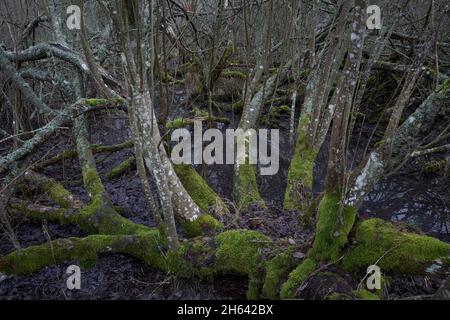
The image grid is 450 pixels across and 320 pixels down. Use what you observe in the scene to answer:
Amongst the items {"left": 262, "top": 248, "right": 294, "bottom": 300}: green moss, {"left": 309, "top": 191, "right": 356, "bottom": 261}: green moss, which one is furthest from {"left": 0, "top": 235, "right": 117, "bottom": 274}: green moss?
{"left": 309, "top": 191, "right": 356, "bottom": 261}: green moss

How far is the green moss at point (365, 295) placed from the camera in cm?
255

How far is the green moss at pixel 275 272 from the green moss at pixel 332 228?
261 millimetres

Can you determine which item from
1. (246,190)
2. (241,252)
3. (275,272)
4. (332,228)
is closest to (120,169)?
(246,190)

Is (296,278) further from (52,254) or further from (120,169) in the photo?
(120,169)

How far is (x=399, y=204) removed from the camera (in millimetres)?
5512

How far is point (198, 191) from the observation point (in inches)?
179

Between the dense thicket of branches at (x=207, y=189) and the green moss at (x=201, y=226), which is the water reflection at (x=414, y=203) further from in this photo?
the green moss at (x=201, y=226)

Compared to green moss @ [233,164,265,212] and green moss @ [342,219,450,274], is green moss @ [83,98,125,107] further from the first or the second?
green moss @ [342,219,450,274]

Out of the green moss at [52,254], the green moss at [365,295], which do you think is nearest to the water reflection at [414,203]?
the green moss at [365,295]

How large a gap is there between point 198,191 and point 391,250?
2.45 metres

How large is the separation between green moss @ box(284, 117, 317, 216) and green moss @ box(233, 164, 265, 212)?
440 mm
